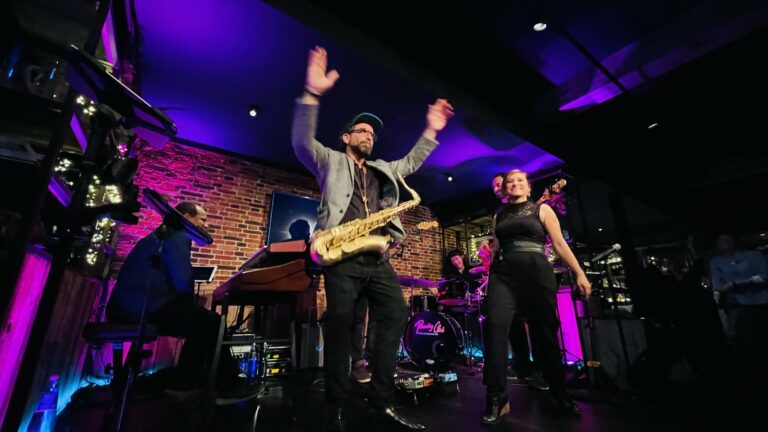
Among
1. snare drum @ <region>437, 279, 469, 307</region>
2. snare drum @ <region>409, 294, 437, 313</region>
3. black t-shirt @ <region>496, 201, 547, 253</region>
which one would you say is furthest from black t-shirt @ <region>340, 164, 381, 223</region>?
snare drum @ <region>409, 294, 437, 313</region>

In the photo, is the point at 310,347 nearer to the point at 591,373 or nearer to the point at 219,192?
the point at 219,192

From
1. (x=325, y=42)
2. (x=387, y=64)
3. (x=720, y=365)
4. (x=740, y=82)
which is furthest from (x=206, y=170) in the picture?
(x=740, y=82)

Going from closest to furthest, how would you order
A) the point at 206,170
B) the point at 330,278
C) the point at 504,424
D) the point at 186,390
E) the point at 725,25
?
1. the point at 330,278
2. the point at 504,424
3. the point at 186,390
4. the point at 725,25
5. the point at 206,170

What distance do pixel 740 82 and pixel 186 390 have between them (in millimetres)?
7118

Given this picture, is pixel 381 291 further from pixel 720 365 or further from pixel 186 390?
pixel 720 365

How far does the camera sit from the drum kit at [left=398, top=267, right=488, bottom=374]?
13.1 ft

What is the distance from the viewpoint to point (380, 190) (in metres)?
2.32

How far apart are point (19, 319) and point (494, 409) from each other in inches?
104

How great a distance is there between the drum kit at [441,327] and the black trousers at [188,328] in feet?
6.61

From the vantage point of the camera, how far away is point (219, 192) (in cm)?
557

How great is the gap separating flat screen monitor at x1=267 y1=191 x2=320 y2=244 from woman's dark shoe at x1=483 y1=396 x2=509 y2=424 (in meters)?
4.35

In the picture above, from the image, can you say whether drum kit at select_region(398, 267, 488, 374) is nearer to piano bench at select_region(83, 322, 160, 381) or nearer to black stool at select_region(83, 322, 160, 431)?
piano bench at select_region(83, 322, 160, 381)

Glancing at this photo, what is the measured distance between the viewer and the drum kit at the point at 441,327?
4.00 meters

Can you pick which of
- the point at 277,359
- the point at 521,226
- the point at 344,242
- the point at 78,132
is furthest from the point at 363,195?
the point at 277,359
